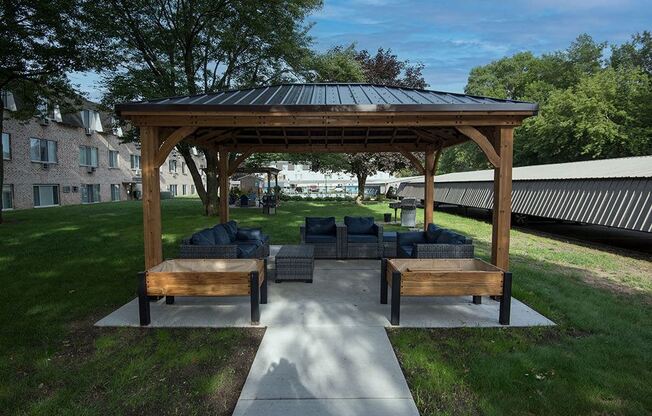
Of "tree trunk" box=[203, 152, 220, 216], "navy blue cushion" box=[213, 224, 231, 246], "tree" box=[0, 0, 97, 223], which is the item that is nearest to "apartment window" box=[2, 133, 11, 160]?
"tree" box=[0, 0, 97, 223]

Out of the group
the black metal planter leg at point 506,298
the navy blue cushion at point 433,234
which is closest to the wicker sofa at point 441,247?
the navy blue cushion at point 433,234

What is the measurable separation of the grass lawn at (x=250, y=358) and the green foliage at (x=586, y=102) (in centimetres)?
1746

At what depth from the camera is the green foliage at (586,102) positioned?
26.3 meters

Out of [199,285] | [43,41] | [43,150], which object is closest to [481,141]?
[199,285]

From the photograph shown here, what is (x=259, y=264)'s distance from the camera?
5387mm

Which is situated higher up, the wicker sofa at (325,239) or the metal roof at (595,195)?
the metal roof at (595,195)

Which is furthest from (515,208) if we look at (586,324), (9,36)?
(9,36)

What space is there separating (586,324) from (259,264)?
15.1 feet

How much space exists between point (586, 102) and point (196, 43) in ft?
89.4

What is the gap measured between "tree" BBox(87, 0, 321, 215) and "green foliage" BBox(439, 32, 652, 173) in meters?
13.7

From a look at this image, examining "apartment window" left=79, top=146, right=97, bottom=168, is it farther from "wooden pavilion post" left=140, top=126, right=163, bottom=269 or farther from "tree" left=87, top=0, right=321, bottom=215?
"wooden pavilion post" left=140, top=126, right=163, bottom=269

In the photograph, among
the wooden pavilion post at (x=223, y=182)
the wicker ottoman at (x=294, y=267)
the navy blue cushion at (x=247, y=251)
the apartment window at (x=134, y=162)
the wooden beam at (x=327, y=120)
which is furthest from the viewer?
the apartment window at (x=134, y=162)

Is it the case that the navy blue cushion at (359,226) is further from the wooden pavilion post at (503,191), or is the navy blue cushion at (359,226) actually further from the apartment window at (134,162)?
the apartment window at (134,162)

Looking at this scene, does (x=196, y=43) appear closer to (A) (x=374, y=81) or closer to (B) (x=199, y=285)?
(A) (x=374, y=81)
